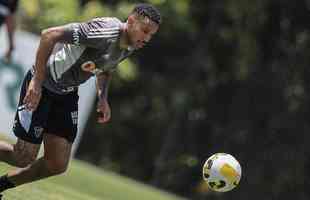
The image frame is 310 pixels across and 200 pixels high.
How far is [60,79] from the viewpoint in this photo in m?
8.25

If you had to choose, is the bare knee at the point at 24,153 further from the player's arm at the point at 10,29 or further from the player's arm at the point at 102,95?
the player's arm at the point at 10,29

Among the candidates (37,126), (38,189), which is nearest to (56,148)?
(37,126)

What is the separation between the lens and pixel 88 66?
8148 mm

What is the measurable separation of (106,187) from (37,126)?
19.5 feet

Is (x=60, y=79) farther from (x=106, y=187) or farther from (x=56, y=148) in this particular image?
(x=106, y=187)

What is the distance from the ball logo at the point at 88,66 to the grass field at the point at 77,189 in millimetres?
1684

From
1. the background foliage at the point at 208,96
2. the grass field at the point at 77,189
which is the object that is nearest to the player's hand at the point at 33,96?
the grass field at the point at 77,189

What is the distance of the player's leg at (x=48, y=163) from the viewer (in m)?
8.37

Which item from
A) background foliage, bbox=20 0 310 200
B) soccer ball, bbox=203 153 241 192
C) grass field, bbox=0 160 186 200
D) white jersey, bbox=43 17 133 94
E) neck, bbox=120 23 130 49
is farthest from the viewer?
background foliage, bbox=20 0 310 200

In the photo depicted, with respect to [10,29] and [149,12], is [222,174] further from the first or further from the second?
[10,29]

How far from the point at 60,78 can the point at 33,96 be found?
1.95ft

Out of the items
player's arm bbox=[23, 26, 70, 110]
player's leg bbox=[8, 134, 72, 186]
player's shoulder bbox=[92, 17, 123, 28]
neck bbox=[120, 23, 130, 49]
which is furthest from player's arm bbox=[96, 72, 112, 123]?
player's arm bbox=[23, 26, 70, 110]

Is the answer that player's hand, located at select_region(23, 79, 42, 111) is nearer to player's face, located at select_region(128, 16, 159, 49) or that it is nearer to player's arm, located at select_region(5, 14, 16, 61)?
player's face, located at select_region(128, 16, 159, 49)

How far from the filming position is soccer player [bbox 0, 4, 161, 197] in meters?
7.77
